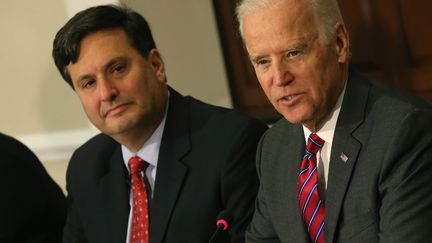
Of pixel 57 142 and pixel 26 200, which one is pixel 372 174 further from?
pixel 57 142

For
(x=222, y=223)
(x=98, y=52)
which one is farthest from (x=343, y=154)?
(x=98, y=52)

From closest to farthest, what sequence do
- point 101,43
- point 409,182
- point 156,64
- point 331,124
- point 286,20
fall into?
point 409,182 < point 286,20 < point 331,124 < point 101,43 < point 156,64

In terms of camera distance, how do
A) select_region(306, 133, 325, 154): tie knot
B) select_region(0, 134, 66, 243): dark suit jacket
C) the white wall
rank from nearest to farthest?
select_region(306, 133, 325, 154): tie knot → select_region(0, 134, 66, 243): dark suit jacket → the white wall

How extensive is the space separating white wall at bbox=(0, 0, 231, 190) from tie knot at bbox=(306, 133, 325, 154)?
4.31 feet

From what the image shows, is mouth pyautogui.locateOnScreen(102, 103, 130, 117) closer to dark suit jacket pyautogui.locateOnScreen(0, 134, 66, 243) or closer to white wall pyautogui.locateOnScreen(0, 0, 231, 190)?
dark suit jacket pyautogui.locateOnScreen(0, 134, 66, 243)

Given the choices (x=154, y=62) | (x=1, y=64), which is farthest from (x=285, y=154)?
(x=1, y=64)

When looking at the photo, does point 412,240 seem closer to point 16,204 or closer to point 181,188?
point 181,188

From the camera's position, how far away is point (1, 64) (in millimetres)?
3650

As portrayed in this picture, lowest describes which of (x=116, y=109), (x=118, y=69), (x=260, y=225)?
(x=260, y=225)

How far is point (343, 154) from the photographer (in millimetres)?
1801

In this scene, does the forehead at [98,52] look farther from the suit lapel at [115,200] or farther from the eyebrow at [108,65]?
the suit lapel at [115,200]

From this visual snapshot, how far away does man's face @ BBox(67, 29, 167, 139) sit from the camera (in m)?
2.35

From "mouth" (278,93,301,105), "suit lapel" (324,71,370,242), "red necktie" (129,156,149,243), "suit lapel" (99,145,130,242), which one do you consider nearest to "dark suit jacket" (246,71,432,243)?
"suit lapel" (324,71,370,242)

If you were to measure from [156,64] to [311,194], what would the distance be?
0.82 meters
